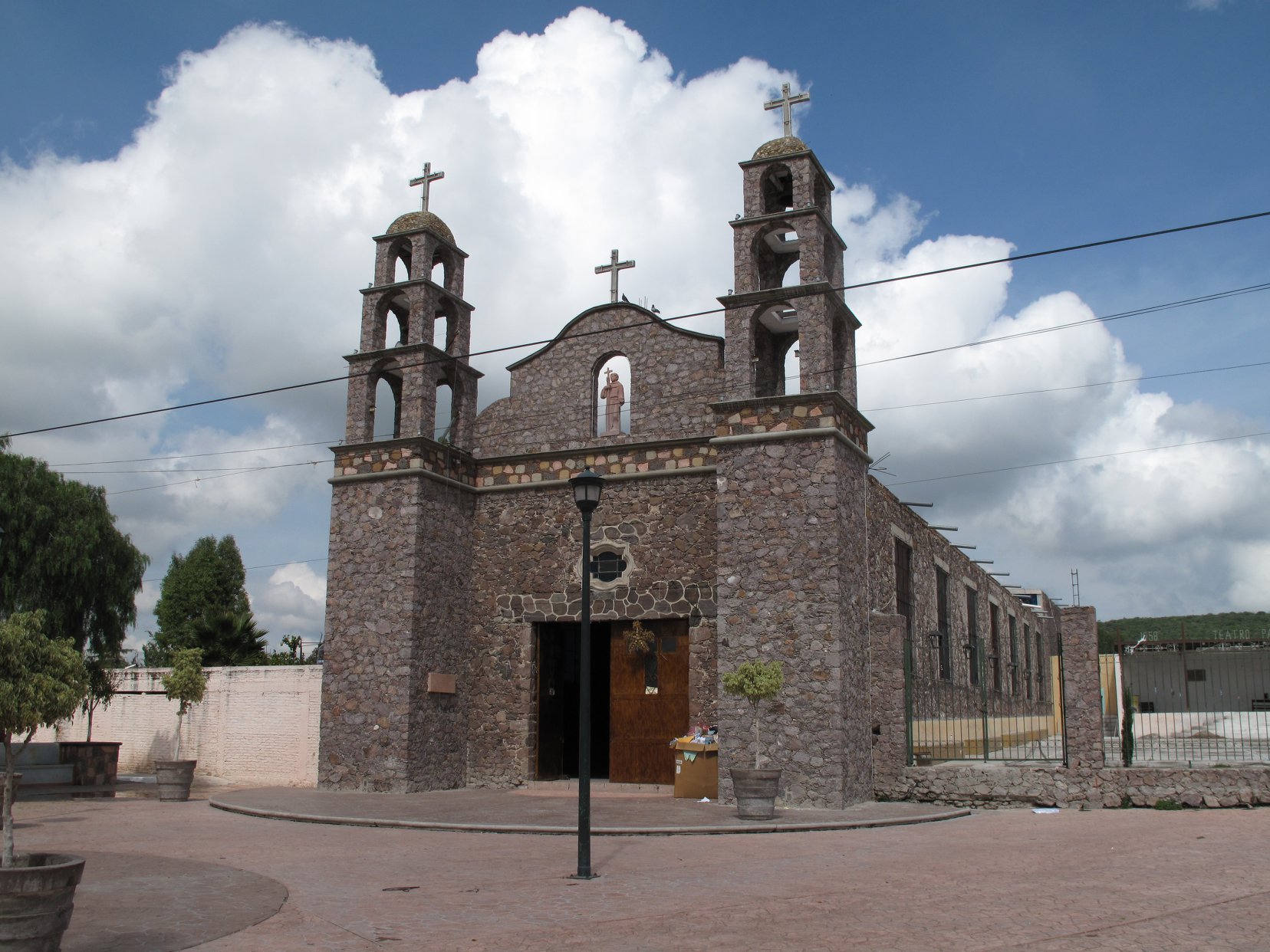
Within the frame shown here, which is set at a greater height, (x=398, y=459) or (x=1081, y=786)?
(x=398, y=459)

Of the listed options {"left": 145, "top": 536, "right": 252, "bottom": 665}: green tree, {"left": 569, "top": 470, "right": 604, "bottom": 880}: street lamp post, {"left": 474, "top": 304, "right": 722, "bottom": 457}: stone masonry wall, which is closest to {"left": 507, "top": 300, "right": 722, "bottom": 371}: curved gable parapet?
{"left": 474, "top": 304, "right": 722, "bottom": 457}: stone masonry wall

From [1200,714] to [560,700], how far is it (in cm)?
1433

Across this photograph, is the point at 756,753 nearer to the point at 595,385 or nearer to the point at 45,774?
the point at 595,385

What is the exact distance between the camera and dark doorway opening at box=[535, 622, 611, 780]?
1889 cm

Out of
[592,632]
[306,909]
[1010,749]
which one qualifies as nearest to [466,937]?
[306,909]

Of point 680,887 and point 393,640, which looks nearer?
point 680,887

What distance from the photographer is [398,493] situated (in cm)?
1823

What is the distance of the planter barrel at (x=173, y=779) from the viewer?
17062mm

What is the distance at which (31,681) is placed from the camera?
8297 mm

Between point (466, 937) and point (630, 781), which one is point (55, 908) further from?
point (630, 781)

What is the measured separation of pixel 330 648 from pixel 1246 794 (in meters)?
14.1

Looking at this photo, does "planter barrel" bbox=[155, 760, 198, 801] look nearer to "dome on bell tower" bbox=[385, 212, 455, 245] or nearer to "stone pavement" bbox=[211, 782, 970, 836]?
"stone pavement" bbox=[211, 782, 970, 836]

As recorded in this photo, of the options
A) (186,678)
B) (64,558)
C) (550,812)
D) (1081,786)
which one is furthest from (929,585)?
(64,558)

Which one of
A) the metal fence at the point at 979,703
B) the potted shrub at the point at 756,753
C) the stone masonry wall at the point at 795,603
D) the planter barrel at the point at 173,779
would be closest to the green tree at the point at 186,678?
the planter barrel at the point at 173,779
